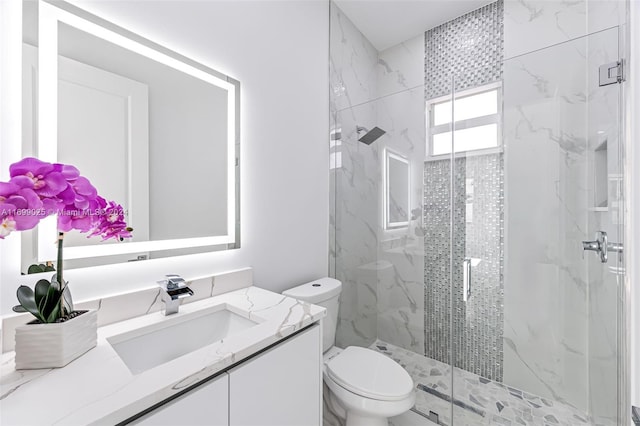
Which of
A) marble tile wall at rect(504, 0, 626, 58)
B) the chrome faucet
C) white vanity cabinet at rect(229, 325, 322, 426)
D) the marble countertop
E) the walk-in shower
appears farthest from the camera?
marble tile wall at rect(504, 0, 626, 58)

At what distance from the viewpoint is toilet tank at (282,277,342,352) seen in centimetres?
148

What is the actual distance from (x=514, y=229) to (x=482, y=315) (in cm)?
61

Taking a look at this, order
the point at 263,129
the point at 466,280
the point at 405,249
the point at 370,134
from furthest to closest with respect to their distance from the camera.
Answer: the point at 370,134 < the point at 405,249 < the point at 466,280 < the point at 263,129

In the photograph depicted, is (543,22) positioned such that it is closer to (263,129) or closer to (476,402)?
(263,129)

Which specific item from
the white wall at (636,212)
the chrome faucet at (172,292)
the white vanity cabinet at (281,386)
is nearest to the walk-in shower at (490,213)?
the white wall at (636,212)

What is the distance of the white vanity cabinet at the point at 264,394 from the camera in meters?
0.64

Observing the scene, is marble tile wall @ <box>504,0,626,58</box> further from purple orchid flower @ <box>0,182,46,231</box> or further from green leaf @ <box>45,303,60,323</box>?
green leaf @ <box>45,303,60,323</box>

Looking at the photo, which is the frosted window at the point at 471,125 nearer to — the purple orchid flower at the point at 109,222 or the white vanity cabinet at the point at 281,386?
the white vanity cabinet at the point at 281,386

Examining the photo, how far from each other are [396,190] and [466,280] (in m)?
0.76

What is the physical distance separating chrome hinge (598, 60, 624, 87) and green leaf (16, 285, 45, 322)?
205cm

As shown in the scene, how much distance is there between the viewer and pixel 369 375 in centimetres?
135

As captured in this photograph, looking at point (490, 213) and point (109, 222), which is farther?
point (490, 213)

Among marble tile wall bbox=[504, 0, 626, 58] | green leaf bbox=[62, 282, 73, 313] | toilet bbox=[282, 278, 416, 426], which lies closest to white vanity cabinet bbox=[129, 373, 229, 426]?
green leaf bbox=[62, 282, 73, 313]

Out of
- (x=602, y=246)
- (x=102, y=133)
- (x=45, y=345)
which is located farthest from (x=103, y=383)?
(x=602, y=246)
